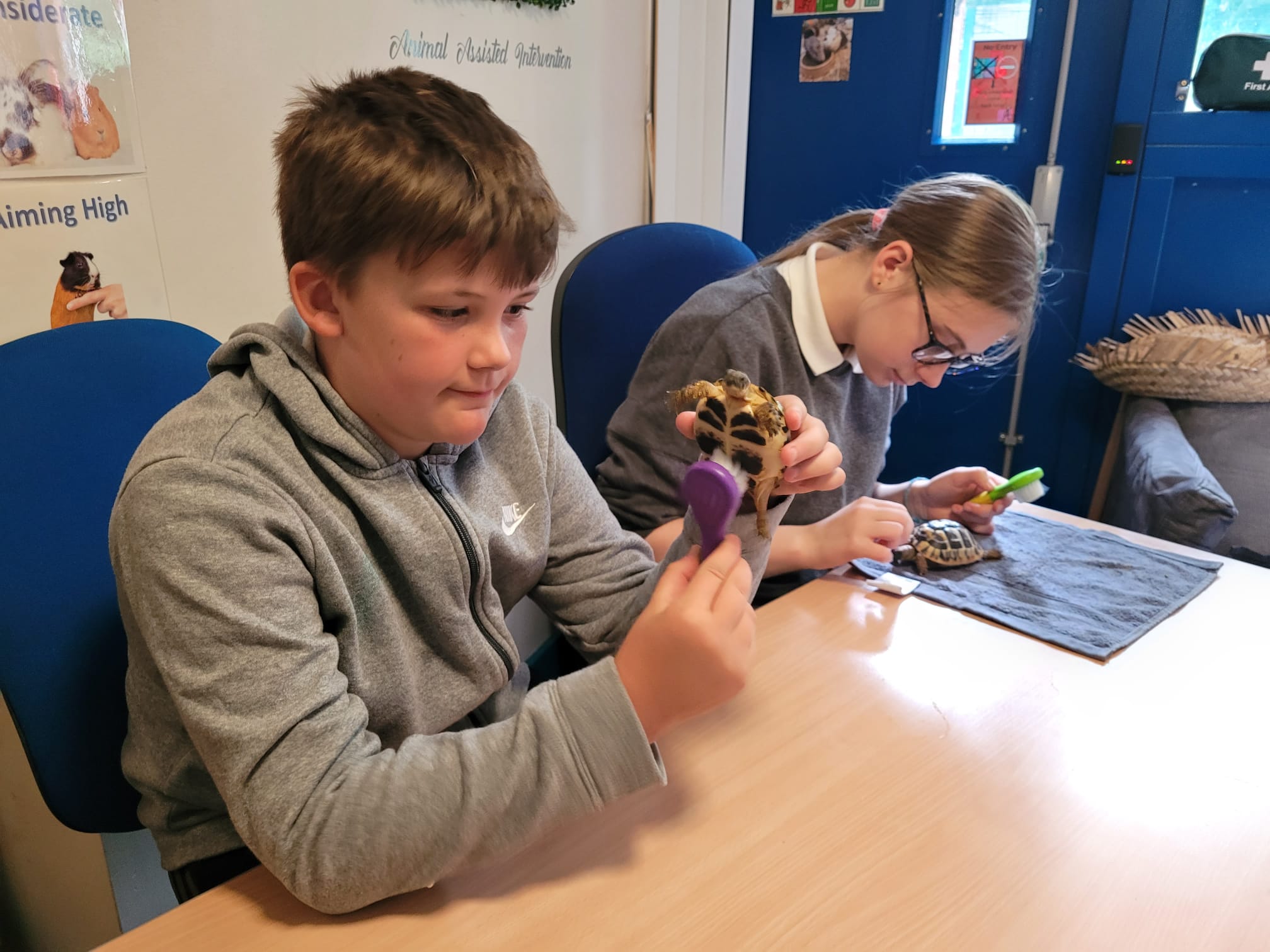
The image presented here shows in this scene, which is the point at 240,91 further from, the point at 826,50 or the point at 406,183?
the point at 826,50

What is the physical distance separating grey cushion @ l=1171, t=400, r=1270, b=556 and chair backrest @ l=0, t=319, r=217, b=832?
183cm

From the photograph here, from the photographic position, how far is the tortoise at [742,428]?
731 millimetres

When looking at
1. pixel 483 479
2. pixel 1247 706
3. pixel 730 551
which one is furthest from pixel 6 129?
pixel 1247 706

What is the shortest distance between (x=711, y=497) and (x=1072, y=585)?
58 cm

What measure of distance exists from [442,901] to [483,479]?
39 cm

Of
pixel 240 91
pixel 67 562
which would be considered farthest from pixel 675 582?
pixel 240 91

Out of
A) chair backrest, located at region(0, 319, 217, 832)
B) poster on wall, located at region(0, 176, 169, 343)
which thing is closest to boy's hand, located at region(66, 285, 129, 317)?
poster on wall, located at region(0, 176, 169, 343)

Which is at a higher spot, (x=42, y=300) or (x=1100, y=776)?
(x=42, y=300)

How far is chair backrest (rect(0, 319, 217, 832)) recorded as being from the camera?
708mm

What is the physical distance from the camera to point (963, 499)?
1.26 meters

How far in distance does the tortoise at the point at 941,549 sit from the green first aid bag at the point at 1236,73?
1.63m

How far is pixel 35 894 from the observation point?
1.30 metres

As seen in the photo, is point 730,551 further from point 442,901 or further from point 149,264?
point 149,264

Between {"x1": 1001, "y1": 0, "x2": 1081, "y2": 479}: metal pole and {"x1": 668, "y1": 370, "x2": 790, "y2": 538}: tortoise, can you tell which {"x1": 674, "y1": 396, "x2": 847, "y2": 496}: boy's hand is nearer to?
{"x1": 668, "y1": 370, "x2": 790, "y2": 538}: tortoise
